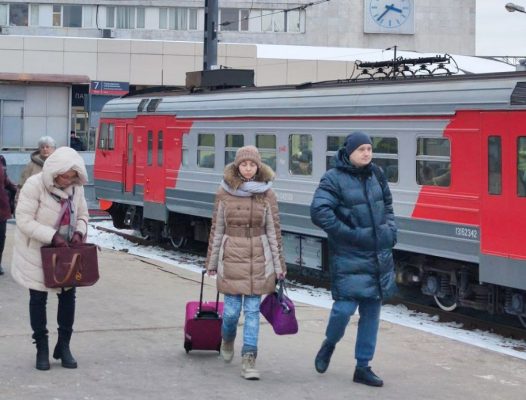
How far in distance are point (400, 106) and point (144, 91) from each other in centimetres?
913

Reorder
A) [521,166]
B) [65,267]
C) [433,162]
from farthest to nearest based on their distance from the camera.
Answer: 1. [433,162]
2. [521,166]
3. [65,267]

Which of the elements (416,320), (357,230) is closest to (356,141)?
(357,230)

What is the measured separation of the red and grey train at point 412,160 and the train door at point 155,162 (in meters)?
0.10

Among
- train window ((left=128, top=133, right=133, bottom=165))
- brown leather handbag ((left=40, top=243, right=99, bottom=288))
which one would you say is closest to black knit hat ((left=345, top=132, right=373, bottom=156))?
brown leather handbag ((left=40, top=243, right=99, bottom=288))

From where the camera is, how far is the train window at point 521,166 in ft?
33.2

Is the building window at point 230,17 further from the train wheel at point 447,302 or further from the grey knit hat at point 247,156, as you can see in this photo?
the grey knit hat at point 247,156

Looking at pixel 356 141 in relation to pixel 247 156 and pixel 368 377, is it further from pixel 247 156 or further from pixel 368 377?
pixel 368 377

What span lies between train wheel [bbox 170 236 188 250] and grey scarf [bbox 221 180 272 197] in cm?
1070

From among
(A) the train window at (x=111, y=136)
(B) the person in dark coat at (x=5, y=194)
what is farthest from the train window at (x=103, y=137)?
(B) the person in dark coat at (x=5, y=194)

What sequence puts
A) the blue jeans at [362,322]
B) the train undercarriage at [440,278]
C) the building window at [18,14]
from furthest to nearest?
the building window at [18,14] → the train undercarriage at [440,278] → the blue jeans at [362,322]

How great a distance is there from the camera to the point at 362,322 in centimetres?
729

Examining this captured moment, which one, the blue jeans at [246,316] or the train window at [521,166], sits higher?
the train window at [521,166]

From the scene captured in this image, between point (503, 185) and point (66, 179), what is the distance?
4.82 metres

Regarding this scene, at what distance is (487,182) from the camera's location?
1061 centimetres
